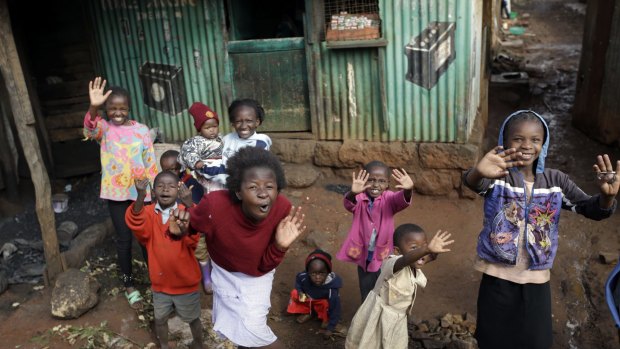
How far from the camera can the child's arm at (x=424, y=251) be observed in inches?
103

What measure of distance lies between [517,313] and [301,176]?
11.5ft

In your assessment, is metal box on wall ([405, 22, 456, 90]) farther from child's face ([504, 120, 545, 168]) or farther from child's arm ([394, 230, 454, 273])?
child's arm ([394, 230, 454, 273])

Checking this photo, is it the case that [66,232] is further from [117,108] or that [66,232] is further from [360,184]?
[360,184]

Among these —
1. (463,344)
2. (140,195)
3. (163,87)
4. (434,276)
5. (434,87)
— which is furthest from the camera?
(163,87)

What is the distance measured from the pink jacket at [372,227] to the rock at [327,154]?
8.34 feet

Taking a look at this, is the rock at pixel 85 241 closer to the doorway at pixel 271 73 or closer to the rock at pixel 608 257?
the doorway at pixel 271 73

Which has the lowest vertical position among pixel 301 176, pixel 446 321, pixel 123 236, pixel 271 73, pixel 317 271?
pixel 446 321

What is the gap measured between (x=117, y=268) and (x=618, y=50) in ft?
20.9

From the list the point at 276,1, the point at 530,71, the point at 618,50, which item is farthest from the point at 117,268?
the point at 530,71

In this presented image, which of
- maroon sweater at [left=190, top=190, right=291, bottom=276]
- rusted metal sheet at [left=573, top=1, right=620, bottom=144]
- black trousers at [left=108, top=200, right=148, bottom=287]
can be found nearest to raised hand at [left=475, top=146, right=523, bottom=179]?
maroon sweater at [left=190, top=190, right=291, bottom=276]

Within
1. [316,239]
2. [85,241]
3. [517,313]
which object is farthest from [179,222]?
[85,241]

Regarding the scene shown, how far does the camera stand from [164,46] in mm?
6262

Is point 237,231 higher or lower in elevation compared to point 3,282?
higher

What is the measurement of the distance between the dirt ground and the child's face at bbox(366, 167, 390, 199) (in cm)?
130
